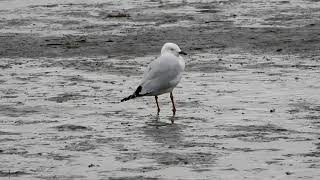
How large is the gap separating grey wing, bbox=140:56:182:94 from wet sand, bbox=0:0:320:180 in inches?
13.3

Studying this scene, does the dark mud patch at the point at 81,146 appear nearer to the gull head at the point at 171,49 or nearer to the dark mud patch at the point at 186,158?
the dark mud patch at the point at 186,158

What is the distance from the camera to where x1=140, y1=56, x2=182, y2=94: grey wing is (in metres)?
14.4

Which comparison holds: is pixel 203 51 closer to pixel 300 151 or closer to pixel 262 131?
pixel 262 131

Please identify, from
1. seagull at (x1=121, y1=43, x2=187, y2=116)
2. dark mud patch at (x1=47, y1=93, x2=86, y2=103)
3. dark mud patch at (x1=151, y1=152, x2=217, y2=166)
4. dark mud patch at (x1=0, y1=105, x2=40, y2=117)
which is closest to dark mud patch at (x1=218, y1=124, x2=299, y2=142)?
dark mud patch at (x1=151, y1=152, x2=217, y2=166)

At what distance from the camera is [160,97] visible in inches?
625

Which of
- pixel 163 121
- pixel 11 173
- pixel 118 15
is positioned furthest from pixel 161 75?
pixel 118 15

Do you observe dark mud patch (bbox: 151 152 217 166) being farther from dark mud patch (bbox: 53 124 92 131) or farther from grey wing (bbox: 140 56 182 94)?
grey wing (bbox: 140 56 182 94)

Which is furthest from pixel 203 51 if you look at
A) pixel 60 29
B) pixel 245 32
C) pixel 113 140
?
pixel 113 140

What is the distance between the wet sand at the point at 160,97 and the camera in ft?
36.2

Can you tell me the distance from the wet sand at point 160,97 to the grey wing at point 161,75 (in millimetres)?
339

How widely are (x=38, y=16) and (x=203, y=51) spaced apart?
20.7 feet

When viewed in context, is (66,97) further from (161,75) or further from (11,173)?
(11,173)

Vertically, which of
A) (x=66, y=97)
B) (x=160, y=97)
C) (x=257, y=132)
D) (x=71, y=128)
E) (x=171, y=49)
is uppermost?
(x=171, y=49)

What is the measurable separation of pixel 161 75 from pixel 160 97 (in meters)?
1.39
